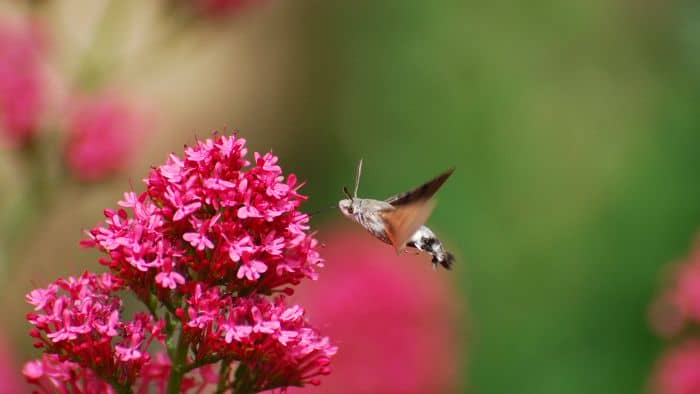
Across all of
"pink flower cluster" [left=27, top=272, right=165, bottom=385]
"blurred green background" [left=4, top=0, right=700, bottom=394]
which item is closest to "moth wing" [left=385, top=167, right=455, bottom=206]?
"pink flower cluster" [left=27, top=272, right=165, bottom=385]

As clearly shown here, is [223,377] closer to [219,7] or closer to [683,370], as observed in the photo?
[683,370]

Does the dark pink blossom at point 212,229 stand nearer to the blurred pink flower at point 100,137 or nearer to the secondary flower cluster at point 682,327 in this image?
the secondary flower cluster at point 682,327

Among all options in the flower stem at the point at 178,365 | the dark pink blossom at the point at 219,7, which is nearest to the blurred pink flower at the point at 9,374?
the dark pink blossom at the point at 219,7

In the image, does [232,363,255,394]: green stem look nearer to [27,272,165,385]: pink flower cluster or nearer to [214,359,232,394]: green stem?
[214,359,232,394]: green stem

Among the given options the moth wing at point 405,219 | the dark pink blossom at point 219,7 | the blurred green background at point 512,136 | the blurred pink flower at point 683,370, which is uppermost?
the blurred green background at point 512,136

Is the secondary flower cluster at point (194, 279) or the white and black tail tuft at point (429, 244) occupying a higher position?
the white and black tail tuft at point (429, 244)

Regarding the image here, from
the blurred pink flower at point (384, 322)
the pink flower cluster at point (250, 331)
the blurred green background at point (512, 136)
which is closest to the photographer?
the pink flower cluster at point (250, 331)

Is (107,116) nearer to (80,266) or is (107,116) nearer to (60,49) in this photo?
(60,49)
